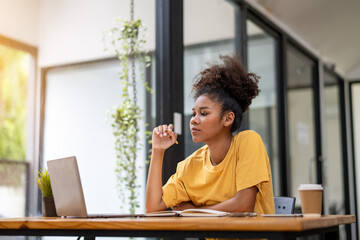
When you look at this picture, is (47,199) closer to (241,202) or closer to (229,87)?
(241,202)

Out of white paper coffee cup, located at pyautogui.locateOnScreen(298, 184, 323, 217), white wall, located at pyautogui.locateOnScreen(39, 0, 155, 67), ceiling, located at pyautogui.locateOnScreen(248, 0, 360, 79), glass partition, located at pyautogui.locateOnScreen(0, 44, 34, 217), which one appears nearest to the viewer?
white paper coffee cup, located at pyautogui.locateOnScreen(298, 184, 323, 217)

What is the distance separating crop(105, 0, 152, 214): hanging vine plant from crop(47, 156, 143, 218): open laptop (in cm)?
116

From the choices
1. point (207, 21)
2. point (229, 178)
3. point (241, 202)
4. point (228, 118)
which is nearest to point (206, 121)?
point (228, 118)

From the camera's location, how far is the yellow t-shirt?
1747 mm

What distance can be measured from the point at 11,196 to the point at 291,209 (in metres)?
1.19

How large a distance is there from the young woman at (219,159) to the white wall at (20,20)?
0.87 meters

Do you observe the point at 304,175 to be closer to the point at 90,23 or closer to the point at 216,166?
the point at 90,23

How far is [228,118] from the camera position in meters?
1.97

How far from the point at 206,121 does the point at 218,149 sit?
0.38ft

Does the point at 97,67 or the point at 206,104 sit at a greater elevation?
the point at 97,67

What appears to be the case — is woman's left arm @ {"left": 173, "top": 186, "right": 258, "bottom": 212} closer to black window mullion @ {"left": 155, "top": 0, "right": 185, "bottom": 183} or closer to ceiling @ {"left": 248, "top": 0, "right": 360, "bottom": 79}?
black window mullion @ {"left": 155, "top": 0, "right": 185, "bottom": 183}

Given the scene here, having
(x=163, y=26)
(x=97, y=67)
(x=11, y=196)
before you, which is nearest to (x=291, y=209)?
(x=11, y=196)

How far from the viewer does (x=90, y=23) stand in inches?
108

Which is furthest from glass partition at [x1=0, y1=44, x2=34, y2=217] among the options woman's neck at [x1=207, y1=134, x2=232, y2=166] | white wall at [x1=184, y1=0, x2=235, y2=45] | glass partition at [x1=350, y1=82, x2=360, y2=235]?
glass partition at [x1=350, y1=82, x2=360, y2=235]
